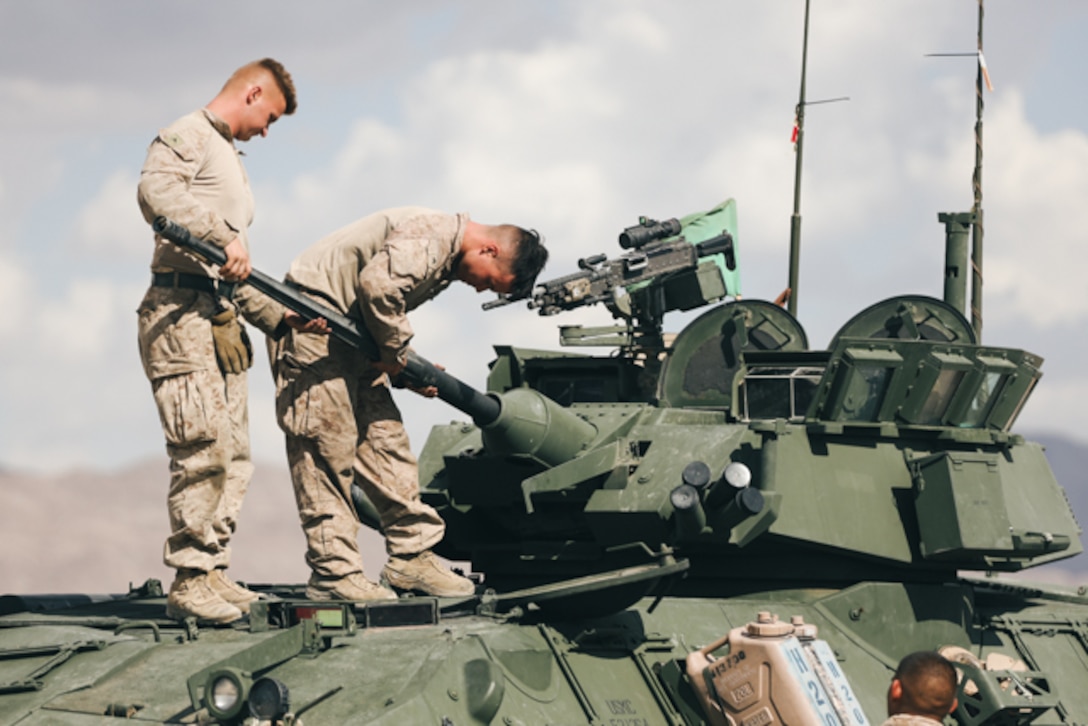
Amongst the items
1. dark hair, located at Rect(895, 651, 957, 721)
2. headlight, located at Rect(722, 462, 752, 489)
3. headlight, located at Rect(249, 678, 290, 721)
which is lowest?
headlight, located at Rect(249, 678, 290, 721)

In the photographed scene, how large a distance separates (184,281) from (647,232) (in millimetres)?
5870

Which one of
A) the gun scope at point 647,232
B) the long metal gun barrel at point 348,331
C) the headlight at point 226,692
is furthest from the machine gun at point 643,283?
the headlight at point 226,692

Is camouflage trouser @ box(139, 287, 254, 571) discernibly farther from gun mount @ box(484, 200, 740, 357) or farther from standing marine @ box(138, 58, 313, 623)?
gun mount @ box(484, 200, 740, 357)

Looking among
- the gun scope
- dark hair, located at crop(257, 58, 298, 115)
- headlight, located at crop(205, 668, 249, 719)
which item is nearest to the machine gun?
the gun scope

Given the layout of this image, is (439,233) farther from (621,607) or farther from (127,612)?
(127,612)

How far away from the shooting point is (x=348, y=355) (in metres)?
11.3

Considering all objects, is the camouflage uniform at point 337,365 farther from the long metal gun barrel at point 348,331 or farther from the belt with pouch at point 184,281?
the belt with pouch at point 184,281

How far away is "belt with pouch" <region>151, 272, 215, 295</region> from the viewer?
1105cm

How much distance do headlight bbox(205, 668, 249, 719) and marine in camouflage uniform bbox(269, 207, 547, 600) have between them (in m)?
1.75

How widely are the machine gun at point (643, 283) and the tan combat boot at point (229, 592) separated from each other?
480cm

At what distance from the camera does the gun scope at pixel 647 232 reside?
1584 cm

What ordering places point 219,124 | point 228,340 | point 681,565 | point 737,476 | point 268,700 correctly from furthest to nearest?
point 737,476 < point 219,124 < point 228,340 < point 681,565 < point 268,700

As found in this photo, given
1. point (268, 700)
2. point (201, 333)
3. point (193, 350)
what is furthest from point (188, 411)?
point (268, 700)

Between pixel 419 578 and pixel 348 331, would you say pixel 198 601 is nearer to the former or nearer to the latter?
pixel 419 578
